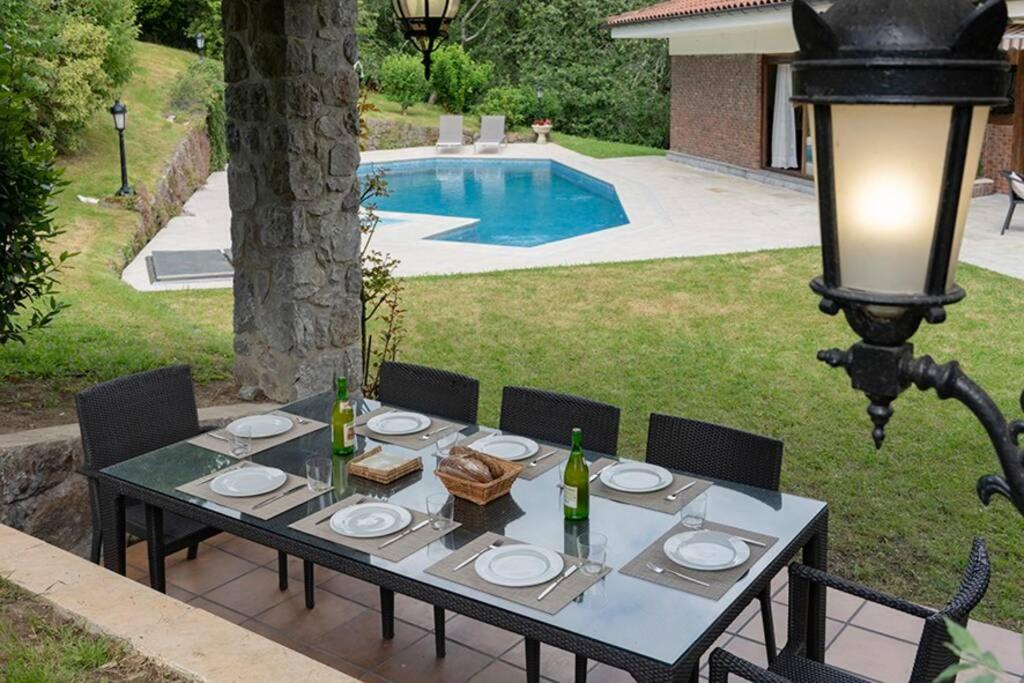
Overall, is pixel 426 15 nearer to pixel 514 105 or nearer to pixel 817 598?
pixel 817 598

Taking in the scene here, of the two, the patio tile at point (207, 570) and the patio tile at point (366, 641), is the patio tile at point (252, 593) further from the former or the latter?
the patio tile at point (366, 641)

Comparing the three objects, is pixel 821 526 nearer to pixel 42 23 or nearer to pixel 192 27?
pixel 42 23

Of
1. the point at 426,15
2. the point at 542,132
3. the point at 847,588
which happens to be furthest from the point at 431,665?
the point at 542,132

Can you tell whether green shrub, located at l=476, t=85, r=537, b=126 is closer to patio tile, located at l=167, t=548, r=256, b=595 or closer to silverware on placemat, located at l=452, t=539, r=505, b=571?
patio tile, located at l=167, t=548, r=256, b=595

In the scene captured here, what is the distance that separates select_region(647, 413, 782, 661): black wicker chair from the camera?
3.42 meters

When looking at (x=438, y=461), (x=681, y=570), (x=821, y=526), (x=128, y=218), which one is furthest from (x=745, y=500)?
(x=128, y=218)

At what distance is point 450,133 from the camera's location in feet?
72.6

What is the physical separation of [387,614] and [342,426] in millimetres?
728

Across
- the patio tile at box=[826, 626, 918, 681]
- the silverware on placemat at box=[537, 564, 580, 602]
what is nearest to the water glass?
the silverware on placemat at box=[537, 564, 580, 602]

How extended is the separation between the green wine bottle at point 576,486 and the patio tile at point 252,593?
5.21 ft

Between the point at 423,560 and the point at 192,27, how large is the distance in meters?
23.5

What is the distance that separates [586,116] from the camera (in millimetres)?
24266

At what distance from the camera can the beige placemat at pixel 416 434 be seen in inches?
148

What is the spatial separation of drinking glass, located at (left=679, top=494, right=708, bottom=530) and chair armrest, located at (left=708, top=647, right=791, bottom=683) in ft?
1.33
